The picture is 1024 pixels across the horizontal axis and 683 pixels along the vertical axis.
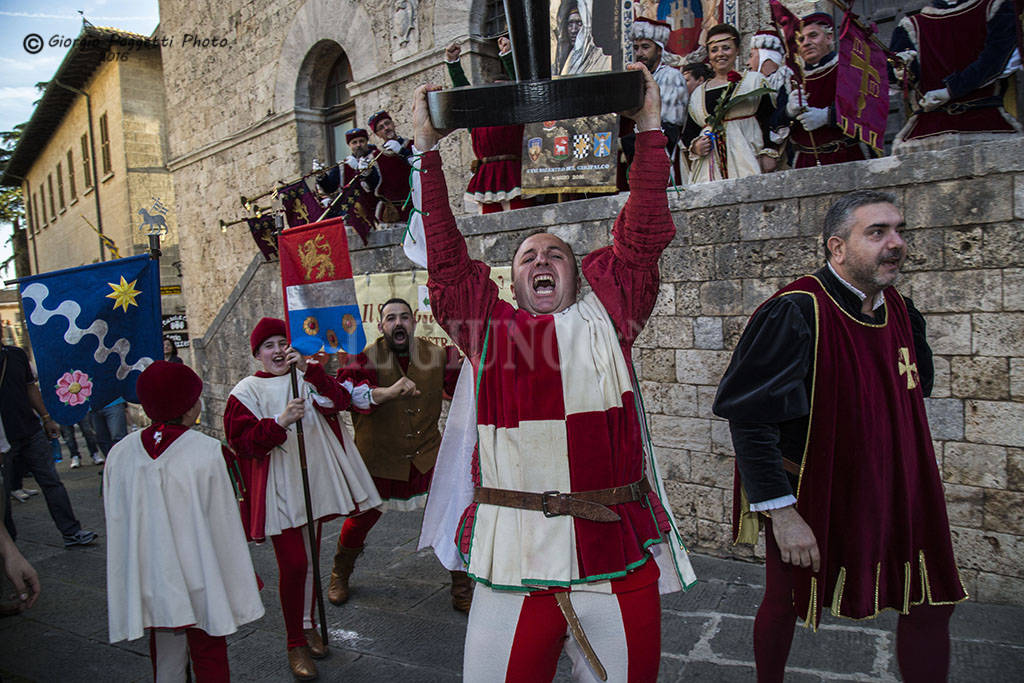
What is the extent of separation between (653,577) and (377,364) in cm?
281

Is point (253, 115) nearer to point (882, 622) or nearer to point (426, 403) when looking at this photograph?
point (426, 403)

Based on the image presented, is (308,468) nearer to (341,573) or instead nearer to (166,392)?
(341,573)

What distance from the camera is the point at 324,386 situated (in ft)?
13.7

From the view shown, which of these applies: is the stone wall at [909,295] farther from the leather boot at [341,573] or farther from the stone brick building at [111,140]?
the stone brick building at [111,140]

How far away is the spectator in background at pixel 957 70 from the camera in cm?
446

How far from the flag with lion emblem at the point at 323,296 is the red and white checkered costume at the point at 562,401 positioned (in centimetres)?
174

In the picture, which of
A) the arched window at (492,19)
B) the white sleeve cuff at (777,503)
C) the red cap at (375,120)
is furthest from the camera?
the arched window at (492,19)

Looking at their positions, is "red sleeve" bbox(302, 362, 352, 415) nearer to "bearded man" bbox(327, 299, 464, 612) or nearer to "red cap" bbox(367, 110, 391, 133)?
"bearded man" bbox(327, 299, 464, 612)

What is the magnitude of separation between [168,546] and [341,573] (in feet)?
6.32

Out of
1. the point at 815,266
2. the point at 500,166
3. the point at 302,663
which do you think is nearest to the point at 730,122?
the point at 815,266

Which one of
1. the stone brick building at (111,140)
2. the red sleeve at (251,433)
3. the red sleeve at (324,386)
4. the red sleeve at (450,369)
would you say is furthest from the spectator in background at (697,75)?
the stone brick building at (111,140)

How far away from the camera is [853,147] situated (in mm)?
5219

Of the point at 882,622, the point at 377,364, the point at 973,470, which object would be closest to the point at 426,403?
the point at 377,364

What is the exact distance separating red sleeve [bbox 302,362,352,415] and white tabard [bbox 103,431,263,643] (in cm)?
104
